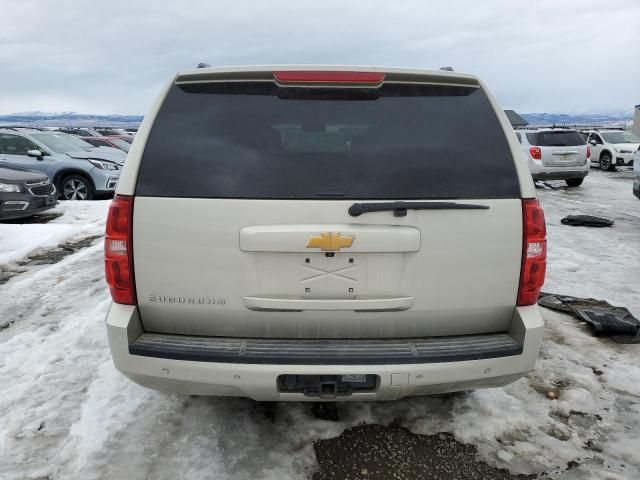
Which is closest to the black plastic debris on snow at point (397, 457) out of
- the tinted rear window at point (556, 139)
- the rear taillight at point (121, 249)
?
the rear taillight at point (121, 249)

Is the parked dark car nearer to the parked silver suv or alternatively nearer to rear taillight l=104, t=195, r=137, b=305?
the parked silver suv

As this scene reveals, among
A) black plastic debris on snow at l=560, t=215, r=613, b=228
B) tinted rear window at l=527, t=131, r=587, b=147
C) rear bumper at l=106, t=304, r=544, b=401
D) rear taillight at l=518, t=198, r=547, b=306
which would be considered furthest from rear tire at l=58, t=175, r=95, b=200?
tinted rear window at l=527, t=131, r=587, b=147

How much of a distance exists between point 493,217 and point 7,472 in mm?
2946

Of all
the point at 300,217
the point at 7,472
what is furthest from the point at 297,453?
the point at 7,472

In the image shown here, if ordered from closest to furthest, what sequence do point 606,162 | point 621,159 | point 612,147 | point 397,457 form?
point 397,457 < point 621,159 < point 612,147 < point 606,162

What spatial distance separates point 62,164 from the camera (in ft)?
39.3

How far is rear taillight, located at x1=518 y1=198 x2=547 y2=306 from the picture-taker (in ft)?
8.03

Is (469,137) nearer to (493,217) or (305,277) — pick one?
(493,217)

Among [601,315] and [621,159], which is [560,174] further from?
[601,315]

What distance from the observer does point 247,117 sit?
98.6 inches

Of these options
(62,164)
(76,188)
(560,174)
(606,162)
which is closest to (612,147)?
(606,162)

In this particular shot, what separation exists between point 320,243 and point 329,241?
0.15 feet

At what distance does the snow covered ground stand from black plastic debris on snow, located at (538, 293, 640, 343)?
0.15m

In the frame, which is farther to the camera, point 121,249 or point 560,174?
point 560,174
